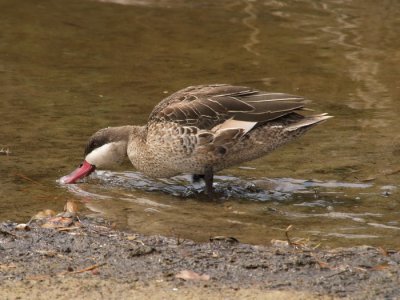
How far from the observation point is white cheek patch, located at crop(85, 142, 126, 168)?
886 centimetres

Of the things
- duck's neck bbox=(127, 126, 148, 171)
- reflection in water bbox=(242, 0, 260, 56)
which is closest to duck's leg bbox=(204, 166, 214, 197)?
duck's neck bbox=(127, 126, 148, 171)

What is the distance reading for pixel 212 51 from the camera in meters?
13.3

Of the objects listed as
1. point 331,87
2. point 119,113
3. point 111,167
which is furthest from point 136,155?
point 331,87

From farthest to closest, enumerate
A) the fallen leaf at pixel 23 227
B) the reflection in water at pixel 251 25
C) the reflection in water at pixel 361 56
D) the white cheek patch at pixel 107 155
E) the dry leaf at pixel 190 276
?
the reflection in water at pixel 251 25 → the reflection in water at pixel 361 56 → the white cheek patch at pixel 107 155 → the fallen leaf at pixel 23 227 → the dry leaf at pixel 190 276

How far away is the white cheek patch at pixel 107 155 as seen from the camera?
886cm

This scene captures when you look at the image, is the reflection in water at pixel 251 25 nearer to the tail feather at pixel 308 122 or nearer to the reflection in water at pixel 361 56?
the reflection in water at pixel 361 56

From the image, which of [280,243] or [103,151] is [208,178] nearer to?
[103,151]

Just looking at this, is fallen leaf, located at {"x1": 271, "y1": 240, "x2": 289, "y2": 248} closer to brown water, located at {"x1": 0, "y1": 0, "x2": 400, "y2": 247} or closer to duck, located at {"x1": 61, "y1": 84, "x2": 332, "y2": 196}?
brown water, located at {"x1": 0, "y1": 0, "x2": 400, "y2": 247}

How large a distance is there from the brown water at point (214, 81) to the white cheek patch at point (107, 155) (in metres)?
0.17

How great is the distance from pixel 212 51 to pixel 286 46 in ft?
3.14

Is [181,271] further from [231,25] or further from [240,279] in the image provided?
[231,25]

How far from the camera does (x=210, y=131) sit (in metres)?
8.51

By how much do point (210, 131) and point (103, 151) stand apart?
3.19ft

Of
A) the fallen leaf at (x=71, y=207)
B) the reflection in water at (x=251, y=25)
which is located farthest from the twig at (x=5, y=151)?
the reflection in water at (x=251, y=25)
